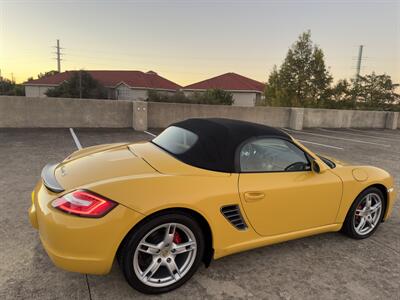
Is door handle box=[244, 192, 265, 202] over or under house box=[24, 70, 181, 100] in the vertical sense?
under

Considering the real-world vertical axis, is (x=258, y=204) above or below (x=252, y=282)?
above

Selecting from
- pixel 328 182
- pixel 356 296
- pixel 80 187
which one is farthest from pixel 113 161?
pixel 356 296

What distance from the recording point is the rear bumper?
6.70 ft

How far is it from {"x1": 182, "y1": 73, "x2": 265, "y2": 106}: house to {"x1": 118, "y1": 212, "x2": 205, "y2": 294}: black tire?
1706 inches

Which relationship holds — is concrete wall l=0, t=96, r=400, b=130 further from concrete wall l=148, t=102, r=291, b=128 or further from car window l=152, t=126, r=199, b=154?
car window l=152, t=126, r=199, b=154

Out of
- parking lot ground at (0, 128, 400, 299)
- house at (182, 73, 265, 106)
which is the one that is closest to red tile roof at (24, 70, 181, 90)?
house at (182, 73, 265, 106)

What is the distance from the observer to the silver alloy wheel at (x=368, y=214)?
11.2 ft

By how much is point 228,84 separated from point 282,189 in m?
46.6

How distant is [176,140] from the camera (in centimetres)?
309

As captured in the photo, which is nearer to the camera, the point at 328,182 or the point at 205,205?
the point at 205,205

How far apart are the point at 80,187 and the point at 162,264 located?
0.87 m

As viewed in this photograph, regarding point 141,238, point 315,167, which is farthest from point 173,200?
point 315,167

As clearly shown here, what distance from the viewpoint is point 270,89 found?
26594 mm

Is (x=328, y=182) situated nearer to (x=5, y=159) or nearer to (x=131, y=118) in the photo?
(x=5, y=159)
